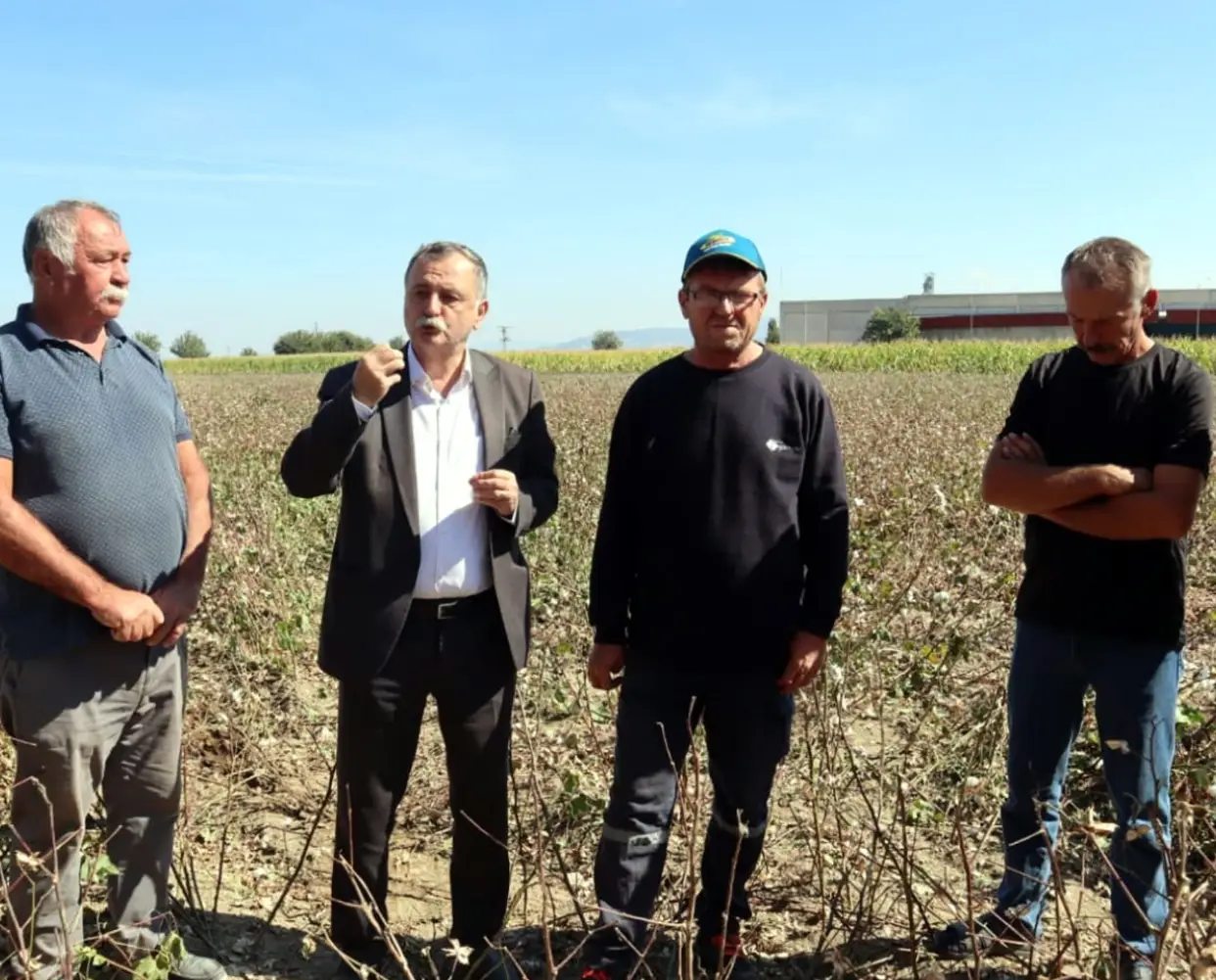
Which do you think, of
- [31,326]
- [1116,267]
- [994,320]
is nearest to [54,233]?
[31,326]

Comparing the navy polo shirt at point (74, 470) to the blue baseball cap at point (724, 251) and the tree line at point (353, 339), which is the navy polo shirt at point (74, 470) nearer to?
the blue baseball cap at point (724, 251)

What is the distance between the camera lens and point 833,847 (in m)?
3.51

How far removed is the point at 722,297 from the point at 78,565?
1697 mm

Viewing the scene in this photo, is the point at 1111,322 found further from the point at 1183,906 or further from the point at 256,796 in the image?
the point at 256,796

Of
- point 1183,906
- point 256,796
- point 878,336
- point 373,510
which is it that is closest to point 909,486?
point 256,796

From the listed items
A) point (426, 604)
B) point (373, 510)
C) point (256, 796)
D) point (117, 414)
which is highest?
point (117, 414)

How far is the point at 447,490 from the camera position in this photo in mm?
2902

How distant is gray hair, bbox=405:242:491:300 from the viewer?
2861mm

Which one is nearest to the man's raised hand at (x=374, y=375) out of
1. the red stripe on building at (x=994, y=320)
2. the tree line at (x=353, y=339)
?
the tree line at (x=353, y=339)

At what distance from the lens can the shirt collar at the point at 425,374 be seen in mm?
2957

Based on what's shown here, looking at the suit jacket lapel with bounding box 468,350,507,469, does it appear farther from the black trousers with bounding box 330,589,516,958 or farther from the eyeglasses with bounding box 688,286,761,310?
the eyeglasses with bounding box 688,286,761,310

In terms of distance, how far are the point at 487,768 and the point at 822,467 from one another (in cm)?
122

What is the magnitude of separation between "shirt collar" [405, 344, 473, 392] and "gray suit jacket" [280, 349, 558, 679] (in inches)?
1.0

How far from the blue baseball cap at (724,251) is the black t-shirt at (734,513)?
9.7 inches
